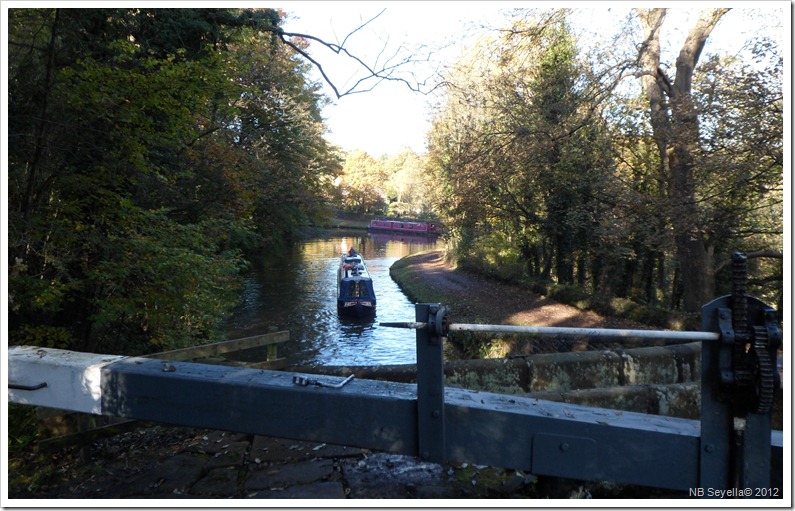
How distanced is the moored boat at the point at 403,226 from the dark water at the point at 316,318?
2304cm

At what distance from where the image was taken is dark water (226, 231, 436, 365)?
1753 cm

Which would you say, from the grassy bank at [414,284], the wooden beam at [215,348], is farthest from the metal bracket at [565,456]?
the grassy bank at [414,284]

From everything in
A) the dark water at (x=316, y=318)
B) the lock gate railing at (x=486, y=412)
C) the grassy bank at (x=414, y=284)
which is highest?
the lock gate railing at (x=486, y=412)

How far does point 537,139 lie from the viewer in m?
16.2

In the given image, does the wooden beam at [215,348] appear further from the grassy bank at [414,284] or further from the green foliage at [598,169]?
the grassy bank at [414,284]

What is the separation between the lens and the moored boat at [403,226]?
62.3 m

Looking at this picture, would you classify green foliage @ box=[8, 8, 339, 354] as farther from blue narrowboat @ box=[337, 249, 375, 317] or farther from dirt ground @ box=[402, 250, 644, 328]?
blue narrowboat @ box=[337, 249, 375, 317]

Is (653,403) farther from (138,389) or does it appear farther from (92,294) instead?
Answer: (92,294)

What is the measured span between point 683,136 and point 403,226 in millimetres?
54014

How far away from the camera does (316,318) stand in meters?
22.6

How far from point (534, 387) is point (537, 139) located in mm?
11899

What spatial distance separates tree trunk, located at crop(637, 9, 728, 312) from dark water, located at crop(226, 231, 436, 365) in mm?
7926

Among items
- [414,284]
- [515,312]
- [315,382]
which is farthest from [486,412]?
[414,284]

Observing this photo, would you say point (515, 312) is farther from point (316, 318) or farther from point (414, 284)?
point (414, 284)
